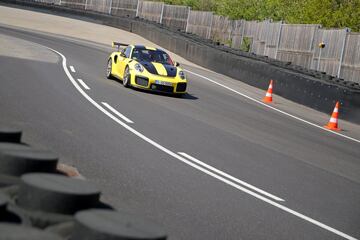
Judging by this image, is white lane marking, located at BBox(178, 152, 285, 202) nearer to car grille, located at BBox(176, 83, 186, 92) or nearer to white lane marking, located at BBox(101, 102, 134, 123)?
white lane marking, located at BBox(101, 102, 134, 123)

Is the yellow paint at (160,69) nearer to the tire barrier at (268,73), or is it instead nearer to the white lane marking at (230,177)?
the tire barrier at (268,73)

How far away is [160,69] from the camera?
18875 millimetres

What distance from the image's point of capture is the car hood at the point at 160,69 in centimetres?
1866

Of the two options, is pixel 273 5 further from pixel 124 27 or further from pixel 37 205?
pixel 37 205

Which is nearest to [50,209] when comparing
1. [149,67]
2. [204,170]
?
[204,170]

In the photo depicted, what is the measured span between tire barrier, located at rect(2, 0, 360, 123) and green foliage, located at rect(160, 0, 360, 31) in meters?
8.72

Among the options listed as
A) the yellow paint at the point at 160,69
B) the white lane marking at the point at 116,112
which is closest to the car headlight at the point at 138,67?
the yellow paint at the point at 160,69

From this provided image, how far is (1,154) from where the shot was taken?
13.5ft

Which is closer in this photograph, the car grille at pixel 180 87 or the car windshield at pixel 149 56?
the car grille at pixel 180 87

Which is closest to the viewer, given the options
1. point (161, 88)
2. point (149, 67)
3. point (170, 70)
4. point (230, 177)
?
point (230, 177)

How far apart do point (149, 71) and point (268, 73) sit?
26.0ft

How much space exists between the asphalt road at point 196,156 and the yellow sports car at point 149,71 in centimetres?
33

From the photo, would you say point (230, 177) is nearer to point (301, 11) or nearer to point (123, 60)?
point (123, 60)

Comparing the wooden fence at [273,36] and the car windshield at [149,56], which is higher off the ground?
the wooden fence at [273,36]
